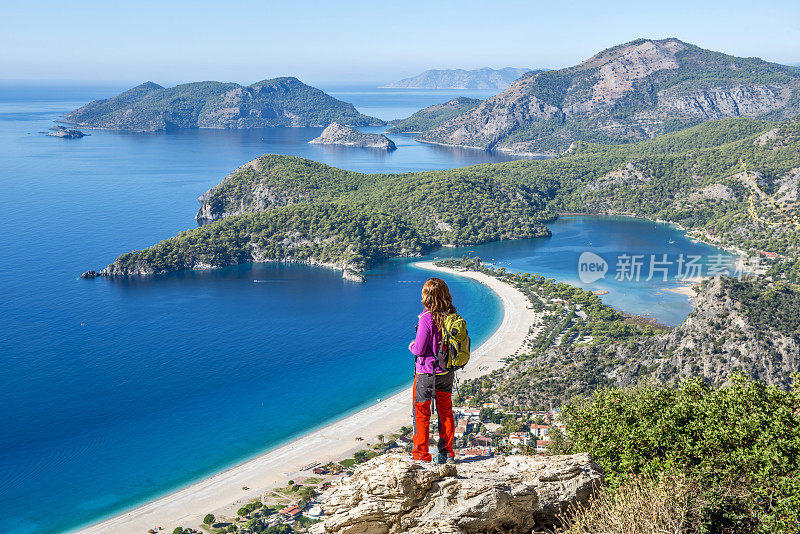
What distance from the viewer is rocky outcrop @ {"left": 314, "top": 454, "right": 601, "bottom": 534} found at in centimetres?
881

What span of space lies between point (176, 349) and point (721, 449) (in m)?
63.1

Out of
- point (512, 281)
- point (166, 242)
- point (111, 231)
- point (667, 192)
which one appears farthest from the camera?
point (667, 192)

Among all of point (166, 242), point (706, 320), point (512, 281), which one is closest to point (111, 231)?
point (166, 242)

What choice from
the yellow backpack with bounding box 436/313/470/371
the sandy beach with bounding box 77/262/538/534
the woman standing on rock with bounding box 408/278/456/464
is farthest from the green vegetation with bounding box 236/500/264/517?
the yellow backpack with bounding box 436/313/470/371

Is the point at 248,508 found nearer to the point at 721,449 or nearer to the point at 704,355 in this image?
the point at 721,449

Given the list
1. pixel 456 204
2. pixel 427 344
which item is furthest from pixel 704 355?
pixel 456 204

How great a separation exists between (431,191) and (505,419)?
269 feet

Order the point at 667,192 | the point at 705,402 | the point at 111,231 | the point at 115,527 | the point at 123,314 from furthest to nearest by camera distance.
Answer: the point at 667,192 < the point at 111,231 < the point at 123,314 < the point at 115,527 < the point at 705,402

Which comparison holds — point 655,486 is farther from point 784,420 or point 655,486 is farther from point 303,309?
point 303,309

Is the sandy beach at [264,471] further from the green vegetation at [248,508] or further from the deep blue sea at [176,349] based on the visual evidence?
the deep blue sea at [176,349]

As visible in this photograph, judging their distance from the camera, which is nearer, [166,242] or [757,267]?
[757,267]

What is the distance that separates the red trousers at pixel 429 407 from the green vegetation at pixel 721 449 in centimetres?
467

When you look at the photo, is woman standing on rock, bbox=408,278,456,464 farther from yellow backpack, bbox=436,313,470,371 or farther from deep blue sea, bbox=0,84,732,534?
deep blue sea, bbox=0,84,732,534

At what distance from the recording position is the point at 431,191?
124 metres
